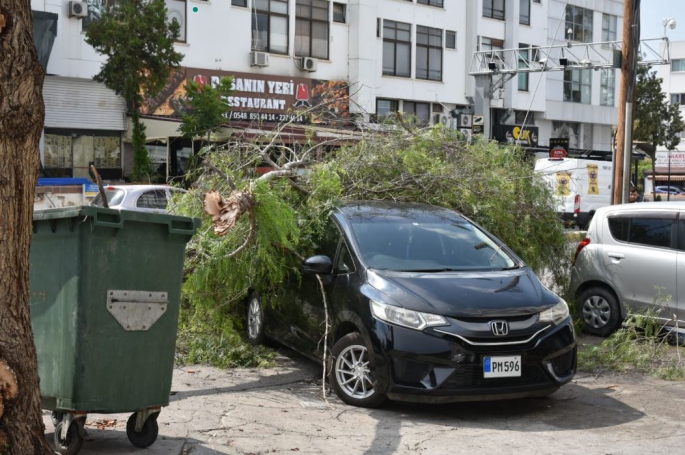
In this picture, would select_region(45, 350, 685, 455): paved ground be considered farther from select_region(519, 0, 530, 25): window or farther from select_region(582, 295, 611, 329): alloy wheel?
select_region(519, 0, 530, 25): window

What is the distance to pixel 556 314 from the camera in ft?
24.6

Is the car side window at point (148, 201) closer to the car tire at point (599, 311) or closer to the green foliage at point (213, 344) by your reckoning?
the green foliage at point (213, 344)

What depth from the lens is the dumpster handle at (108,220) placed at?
18.1 feet

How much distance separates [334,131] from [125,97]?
62.1 ft

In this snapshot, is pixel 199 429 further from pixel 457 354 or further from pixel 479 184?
pixel 479 184

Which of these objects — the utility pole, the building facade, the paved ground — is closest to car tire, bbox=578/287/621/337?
the paved ground

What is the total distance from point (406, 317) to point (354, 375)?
0.72 meters

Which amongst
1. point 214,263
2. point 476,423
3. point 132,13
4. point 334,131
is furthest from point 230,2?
point 476,423

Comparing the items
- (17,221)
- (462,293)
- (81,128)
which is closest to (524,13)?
(81,128)

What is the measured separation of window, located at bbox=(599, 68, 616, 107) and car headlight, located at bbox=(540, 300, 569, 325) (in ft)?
163

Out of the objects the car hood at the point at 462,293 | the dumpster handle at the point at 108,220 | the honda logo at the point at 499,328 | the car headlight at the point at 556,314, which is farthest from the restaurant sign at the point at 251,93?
the dumpster handle at the point at 108,220

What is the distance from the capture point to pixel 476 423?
7074 millimetres

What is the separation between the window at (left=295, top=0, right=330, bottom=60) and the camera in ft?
120

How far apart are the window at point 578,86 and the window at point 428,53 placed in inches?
466
